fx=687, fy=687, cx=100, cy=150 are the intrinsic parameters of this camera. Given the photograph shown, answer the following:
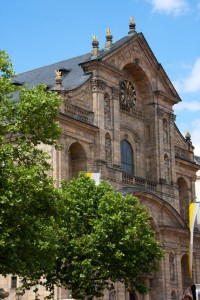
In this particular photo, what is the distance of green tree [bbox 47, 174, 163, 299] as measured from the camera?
3869 centimetres

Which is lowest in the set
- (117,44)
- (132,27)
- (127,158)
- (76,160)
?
(76,160)

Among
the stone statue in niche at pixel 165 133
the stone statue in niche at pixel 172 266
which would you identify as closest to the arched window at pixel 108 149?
the stone statue in niche at pixel 165 133

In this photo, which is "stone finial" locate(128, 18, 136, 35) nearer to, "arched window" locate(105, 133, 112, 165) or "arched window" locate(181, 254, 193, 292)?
"arched window" locate(105, 133, 112, 165)

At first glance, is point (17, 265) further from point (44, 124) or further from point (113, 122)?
point (113, 122)

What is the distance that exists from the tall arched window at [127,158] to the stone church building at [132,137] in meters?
0.09

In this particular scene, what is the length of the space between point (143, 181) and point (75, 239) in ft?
63.3

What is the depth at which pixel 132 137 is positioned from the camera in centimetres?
5953

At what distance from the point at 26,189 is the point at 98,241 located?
1110cm

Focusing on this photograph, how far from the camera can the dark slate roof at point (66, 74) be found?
54.6m

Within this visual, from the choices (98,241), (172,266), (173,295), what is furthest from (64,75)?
(98,241)

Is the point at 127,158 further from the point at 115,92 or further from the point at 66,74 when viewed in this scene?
the point at 66,74

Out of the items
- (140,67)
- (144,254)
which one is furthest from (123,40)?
(144,254)

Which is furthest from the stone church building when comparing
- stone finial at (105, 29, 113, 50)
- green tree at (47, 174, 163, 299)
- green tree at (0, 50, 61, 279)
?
green tree at (0, 50, 61, 279)

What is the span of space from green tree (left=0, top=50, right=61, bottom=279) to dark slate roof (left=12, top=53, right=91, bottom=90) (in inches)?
866
